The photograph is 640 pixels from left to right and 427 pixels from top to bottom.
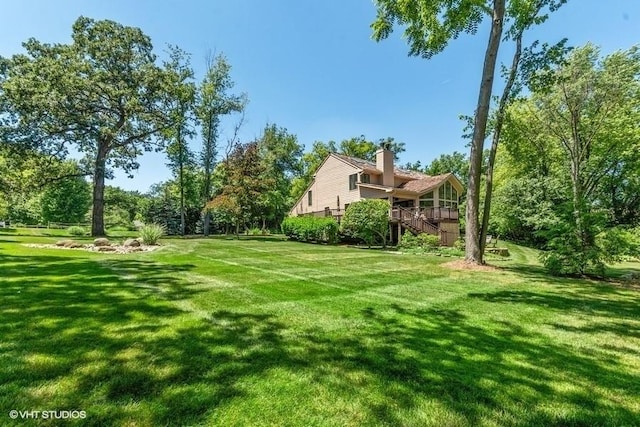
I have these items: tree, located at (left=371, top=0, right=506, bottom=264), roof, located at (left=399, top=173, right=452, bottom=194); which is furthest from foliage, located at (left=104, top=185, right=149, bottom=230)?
tree, located at (left=371, top=0, right=506, bottom=264)

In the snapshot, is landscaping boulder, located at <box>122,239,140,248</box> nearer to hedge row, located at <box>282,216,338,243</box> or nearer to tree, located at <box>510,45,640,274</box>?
hedge row, located at <box>282,216,338,243</box>

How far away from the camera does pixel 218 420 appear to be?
6.13 ft

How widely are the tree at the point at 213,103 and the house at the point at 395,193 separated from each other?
9.56 metres

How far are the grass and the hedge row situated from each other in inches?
512

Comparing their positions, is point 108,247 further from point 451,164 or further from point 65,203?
point 451,164

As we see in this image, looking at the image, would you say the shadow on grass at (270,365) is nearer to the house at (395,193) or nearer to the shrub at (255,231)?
the house at (395,193)

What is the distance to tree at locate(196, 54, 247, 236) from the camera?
2491 centimetres

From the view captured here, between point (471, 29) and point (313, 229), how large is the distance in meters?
13.2

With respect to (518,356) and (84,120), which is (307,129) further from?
(518,356)

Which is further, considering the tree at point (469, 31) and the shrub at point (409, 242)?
the shrub at point (409, 242)

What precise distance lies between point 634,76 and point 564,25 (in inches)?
243

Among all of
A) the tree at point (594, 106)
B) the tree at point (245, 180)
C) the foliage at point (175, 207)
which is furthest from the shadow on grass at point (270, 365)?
the foliage at point (175, 207)

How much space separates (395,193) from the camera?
20.4 metres

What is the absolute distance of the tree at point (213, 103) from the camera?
24906mm
